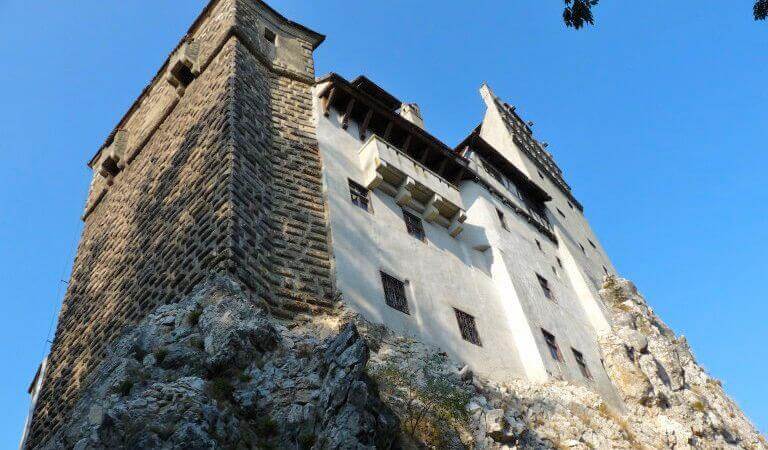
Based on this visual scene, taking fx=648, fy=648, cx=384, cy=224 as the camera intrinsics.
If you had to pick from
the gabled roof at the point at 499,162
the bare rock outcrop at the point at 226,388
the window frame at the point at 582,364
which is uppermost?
the gabled roof at the point at 499,162

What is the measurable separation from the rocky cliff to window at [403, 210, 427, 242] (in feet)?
13.4

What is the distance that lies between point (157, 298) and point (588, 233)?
23.5 m

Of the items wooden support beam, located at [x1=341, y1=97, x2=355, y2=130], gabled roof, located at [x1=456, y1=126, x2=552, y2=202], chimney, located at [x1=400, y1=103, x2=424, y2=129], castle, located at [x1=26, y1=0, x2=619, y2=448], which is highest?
chimney, located at [x1=400, y1=103, x2=424, y2=129]

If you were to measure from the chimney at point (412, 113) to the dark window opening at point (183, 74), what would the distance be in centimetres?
899

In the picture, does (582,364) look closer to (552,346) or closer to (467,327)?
(552,346)

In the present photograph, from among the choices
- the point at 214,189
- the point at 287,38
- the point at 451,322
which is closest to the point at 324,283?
the point at 214,189

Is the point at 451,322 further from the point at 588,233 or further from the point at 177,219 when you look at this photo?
the point at 588,233

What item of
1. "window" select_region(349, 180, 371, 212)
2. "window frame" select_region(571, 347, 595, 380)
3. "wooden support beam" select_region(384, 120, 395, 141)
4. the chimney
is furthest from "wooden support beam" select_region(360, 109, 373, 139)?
"window frame" select_region(571, 347, 595, 380)

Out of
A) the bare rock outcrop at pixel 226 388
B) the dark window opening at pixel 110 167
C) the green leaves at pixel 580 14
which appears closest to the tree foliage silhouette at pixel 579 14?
the green leaves at pixel 580 14

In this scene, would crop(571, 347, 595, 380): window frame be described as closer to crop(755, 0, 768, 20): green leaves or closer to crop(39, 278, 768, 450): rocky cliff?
crop(39, 278, 768, 450): rocky cliff

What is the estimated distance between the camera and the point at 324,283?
11.8 m

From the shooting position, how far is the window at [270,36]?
17.9 metres

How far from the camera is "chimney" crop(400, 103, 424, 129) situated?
23984 millimetres

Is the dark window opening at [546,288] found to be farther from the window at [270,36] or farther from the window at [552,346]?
the window at [270,36]
